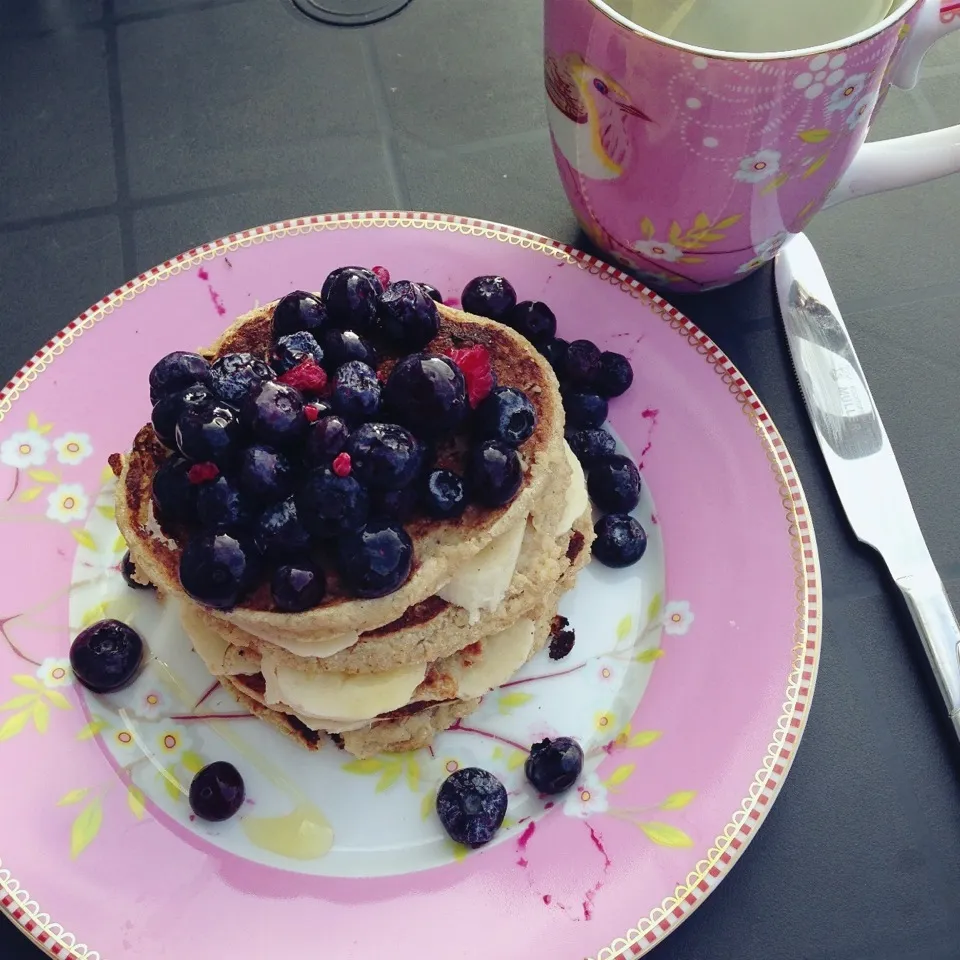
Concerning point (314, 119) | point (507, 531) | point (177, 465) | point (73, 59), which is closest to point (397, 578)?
point (507, 531)

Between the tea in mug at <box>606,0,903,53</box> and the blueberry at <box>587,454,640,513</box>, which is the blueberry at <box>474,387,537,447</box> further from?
the tea in mug at <box>606,0,903,53</box>

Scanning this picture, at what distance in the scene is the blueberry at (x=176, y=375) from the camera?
1254 mm


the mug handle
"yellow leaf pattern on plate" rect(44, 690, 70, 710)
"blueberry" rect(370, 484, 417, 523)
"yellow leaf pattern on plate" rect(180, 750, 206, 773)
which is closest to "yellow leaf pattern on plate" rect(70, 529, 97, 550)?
"yellow leaf pattern on plate" rect(44, 690, 70, 710)

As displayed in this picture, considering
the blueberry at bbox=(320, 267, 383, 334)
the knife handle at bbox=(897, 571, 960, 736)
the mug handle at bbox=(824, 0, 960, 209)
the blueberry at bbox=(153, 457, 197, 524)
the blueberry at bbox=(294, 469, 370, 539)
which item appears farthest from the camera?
the mug handle at bbox=(824, 0, 960, 209)

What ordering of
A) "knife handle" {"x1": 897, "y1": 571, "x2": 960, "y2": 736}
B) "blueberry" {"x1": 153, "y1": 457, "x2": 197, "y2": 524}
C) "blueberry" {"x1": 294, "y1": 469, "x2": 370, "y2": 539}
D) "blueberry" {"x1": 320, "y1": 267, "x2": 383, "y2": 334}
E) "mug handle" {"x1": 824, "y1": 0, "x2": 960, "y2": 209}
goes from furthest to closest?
"mug handle" {"x1": 824, "y1": 0, "x2": 960, "y2": 209} → "knife handle" {"x1": 897, "y1": 571, "x2": 960, "y2": 736} → "blueberry" {"x1": 320, "y1": 267, "x2": 383, "y2": 334} → "blueberry" {"x1": 153, "y1": 457, "x2": 197, "y2": 524} → "blueberry" {"x1": 294, "y1": 469, "x2": 370, "y2": 539}

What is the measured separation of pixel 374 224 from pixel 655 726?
103cm

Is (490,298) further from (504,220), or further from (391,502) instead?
(391,502)

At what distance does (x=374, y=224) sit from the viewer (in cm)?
174

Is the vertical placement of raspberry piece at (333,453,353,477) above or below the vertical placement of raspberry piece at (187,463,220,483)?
above

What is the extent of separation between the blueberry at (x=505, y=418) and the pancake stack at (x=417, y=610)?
0.06m

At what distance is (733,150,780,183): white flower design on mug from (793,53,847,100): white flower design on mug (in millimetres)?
108

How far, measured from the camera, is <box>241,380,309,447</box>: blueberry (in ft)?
3.74

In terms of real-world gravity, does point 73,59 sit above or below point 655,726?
above

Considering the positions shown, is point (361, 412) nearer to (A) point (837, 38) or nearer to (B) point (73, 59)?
(A) point (837, 38)
